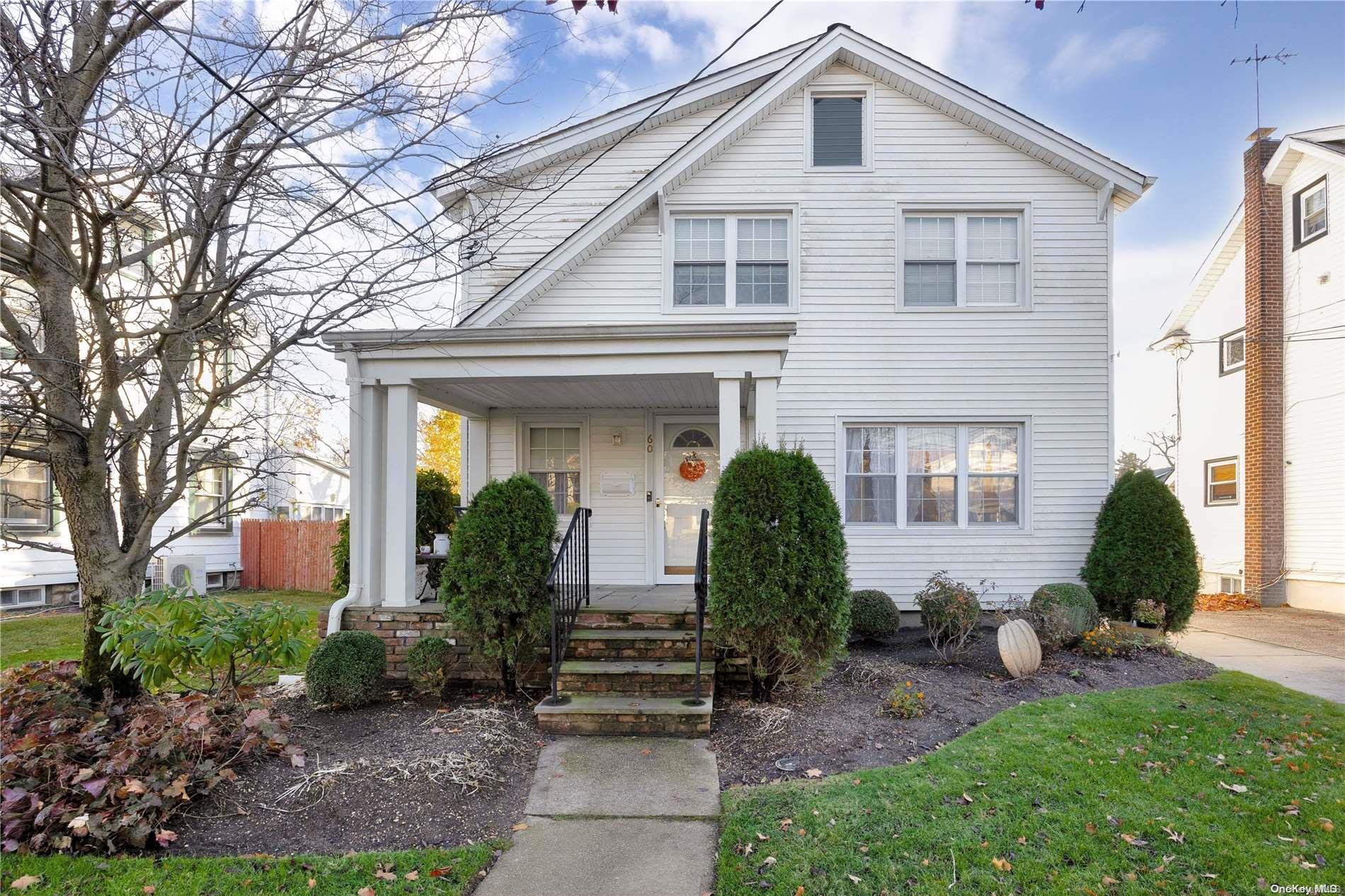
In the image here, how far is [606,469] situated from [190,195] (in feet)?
18.8

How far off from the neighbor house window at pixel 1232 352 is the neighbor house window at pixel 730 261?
33.6ft

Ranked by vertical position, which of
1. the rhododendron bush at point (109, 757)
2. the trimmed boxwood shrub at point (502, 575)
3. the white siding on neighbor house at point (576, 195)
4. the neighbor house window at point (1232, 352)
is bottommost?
the rhododendron bush at point (109, 757)

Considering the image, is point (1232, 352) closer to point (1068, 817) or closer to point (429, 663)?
point (1068, 817)

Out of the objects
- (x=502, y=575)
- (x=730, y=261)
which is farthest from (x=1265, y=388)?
(x=502, y=575)

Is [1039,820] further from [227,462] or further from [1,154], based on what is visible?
[1,154]

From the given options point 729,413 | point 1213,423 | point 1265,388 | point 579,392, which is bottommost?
point 729,413

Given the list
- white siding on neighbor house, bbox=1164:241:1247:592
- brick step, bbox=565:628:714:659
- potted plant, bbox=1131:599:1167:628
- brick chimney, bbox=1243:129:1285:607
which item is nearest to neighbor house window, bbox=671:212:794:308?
brick step, bbox=565:628:714:659

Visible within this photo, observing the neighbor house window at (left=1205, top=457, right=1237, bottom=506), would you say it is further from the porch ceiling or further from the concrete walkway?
the concrete walkway

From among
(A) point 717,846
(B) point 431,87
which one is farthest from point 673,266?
(A) point 717,846

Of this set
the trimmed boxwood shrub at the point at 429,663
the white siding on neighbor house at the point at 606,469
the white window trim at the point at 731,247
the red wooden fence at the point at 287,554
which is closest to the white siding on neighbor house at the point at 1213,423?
the white window trim at the point at 731,247

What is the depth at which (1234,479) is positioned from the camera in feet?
46.1

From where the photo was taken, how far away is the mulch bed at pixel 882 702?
4.88 m

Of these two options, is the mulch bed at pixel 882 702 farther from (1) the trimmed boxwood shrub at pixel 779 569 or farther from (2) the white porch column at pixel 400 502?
(2) the white porch column at pixel 400 502

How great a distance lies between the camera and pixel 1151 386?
77.1 ft
